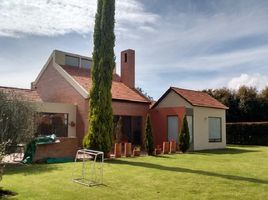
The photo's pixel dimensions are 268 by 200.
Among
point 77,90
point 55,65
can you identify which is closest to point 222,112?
point 77,90

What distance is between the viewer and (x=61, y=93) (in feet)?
95.6

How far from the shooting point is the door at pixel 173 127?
28.2m

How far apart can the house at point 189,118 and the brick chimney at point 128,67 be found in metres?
4.01

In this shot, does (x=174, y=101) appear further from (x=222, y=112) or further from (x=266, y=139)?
(x=266, y=139)

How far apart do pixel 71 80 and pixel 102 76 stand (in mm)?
7604

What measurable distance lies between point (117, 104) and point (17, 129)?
10.8m

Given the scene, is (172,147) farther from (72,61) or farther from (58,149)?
(72,61)

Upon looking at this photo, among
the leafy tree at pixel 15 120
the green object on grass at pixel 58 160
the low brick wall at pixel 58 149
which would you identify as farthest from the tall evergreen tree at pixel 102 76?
the leafy tree at pixel 15 120

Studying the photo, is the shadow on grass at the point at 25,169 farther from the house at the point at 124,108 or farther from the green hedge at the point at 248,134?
the green hedge at the point at 248,134

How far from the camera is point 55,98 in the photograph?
30.0 metres

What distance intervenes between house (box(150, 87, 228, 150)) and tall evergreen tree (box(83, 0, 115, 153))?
862cm

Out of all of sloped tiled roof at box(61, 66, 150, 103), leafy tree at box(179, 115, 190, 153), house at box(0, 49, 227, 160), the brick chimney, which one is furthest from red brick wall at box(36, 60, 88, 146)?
leafy tree at box(179, 115, 190, 153)

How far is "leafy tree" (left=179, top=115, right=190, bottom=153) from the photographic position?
25.8 meters

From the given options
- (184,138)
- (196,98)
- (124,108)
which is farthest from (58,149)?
(196,98)
